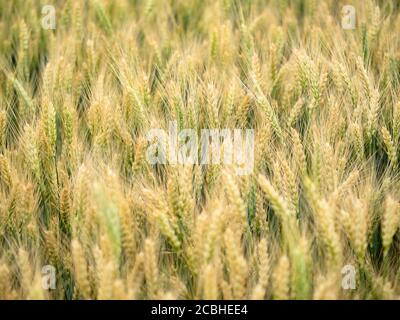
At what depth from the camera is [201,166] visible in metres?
1.55

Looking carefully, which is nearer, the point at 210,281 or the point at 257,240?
the point at 210,281

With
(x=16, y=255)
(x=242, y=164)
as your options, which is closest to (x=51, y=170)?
(x=16, y=255)

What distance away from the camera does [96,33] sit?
7.84ft

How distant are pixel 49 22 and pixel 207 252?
1702 millimetres

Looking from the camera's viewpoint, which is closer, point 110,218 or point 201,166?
point 110,218

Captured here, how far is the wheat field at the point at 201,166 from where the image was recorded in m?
1.26

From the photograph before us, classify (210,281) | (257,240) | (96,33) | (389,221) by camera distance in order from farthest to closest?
(96,33)
(257,240)
(389,221)
(210,281)

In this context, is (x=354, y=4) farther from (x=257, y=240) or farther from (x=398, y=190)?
(x=257, y=240)

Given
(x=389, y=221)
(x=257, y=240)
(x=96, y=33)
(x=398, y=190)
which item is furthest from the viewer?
(x=96, y=33)

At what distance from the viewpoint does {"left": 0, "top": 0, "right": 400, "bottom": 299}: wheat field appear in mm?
1260

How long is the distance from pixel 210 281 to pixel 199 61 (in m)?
1.22

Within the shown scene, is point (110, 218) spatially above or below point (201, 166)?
below
